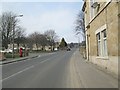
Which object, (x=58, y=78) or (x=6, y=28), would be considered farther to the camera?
(x=6, y=28)

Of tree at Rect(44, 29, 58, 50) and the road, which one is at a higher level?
tree at Rect(44, 29, 58, 50)

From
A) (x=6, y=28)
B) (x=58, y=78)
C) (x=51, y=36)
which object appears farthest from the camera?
(x=51, y=36)

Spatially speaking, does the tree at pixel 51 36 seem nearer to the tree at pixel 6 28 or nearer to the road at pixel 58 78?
the tree at pixel 6 28

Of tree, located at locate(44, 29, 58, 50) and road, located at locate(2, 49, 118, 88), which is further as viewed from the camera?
tree, located at locate(44, 29, 58, 50)

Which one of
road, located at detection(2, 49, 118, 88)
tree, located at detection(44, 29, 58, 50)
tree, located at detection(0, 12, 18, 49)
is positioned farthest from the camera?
tree, located at detection(44, 29, 58, 50)

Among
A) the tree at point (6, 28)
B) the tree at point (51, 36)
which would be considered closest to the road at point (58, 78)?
the tree at point (6, 28)

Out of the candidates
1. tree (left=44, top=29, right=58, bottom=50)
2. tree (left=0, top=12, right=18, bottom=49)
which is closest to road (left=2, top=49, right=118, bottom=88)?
tree (left=0, top=12, right=18, bottom=49)

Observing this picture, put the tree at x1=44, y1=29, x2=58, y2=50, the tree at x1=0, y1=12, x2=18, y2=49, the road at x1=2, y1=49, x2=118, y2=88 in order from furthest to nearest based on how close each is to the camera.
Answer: the tree at x1=44, y1=29, x2=58, y2=50, the tree at x1=0, y1=12, x2=18, y2=49, the road at x1=2, y1=49, x2=118, y2=88

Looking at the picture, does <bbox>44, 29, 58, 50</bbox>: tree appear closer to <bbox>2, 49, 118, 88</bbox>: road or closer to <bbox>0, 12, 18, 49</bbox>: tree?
<bbox>0, 12, 18, 49</bbox>: tree

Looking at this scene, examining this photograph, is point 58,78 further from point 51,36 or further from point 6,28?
point 51,36

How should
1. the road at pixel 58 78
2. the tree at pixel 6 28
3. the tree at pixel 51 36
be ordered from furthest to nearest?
the tree at pixel 51 36 → the tree at pixel 6 28 → the road at pixel 58 78

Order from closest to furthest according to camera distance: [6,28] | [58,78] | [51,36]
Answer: [58,78] < [6,28] < [51,36]

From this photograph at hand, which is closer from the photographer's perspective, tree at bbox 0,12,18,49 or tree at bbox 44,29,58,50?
tree at bbox 0,12,18,49

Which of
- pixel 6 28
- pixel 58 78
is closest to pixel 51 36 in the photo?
pixel 6 28
